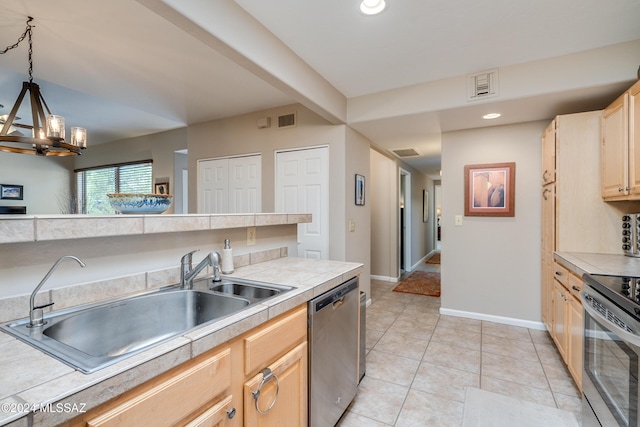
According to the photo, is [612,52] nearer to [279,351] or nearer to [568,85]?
[568,85]

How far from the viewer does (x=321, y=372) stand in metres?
1.51

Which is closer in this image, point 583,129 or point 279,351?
point 279,351

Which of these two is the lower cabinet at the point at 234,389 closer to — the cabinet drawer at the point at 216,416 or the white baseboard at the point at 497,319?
the cabinet drawer at the point at 216,416

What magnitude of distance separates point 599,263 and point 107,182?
738cm

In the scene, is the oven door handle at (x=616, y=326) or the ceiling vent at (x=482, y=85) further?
the ceiling vent at (x=482, y=85)

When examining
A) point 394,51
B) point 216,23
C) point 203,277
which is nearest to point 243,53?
point 216,23

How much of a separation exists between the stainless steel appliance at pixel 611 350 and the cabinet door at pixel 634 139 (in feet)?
2.39

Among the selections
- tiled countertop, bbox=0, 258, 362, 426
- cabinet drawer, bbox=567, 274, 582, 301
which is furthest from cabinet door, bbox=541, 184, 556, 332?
tiled countertop, bbox=0, 258, 362, 426

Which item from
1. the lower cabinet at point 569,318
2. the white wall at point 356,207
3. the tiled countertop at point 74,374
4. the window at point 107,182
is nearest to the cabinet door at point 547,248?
the lower cabinet at point 569,318

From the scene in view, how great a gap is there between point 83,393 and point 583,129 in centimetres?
333

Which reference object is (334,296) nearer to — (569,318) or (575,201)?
(569,318)

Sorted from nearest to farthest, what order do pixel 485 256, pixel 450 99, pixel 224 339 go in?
pixel 224 339 → pixel 450 99 → pixel 485 256

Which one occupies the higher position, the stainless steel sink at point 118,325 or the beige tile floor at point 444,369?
the stainless steel sink at point 118,325

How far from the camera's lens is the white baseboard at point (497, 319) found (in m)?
3.13
